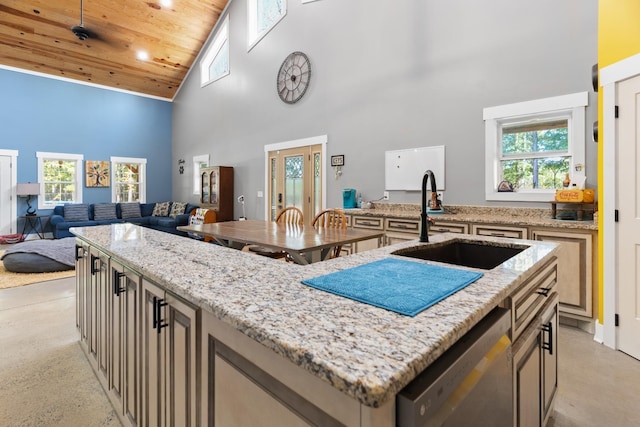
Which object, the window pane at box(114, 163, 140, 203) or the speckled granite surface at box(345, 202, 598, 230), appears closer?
the speckled granite surface at box(345, 202, 598, 230)

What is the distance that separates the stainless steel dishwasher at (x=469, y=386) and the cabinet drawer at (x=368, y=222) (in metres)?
2.98

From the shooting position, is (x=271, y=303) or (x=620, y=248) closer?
(x=271, y=303)

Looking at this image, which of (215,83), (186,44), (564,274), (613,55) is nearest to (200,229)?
(564,274)

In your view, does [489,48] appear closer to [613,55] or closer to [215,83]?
[613,55]

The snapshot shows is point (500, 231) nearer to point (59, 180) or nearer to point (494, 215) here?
point (494, 215)

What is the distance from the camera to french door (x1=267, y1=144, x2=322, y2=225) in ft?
17.5

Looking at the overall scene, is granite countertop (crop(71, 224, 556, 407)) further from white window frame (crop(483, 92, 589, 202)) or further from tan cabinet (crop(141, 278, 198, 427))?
white window frame (crop(483, 92, 589, 202))

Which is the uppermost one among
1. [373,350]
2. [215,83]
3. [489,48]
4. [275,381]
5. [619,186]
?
[215,83]

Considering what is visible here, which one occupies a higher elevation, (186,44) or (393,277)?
(186,44)

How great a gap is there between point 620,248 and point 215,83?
25.2ft

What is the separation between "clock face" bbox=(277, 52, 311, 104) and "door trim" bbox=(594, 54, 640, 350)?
3.96 meters

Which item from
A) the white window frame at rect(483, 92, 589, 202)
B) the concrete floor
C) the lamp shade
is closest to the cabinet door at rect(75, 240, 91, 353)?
the concrete floor

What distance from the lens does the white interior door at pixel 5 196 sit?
22.4 feet

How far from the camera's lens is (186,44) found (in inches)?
296
